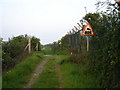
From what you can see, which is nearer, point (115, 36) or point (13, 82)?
point (115, 36)

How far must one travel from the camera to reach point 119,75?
6.03 metres

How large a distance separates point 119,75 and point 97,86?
1110 mm

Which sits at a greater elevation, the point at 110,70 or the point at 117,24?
the point at 117,24

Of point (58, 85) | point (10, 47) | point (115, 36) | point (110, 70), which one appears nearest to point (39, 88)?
point (58, 85)

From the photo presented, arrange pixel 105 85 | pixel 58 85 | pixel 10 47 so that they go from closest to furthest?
pixel 105 85 < pixel 58 85 < pixel 10 47

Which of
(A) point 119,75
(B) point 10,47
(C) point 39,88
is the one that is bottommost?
(C) point 39,88

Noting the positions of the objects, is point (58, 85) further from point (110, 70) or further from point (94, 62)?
point (110, 70)

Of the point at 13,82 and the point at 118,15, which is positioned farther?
the point at 13,82

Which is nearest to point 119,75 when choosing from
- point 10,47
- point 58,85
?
point 58,85

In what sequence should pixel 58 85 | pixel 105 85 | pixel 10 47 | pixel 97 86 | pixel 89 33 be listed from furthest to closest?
pixel 10 47
pixel 89 33
pixel 58 85
pixel 97 86
pixel 105 85

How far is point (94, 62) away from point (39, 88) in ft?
6.97

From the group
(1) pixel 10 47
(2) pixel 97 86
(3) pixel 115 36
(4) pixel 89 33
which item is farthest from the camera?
(1) pixel 10 47

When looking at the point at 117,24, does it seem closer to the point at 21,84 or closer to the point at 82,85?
the point at 82,85

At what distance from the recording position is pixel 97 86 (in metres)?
6.94
